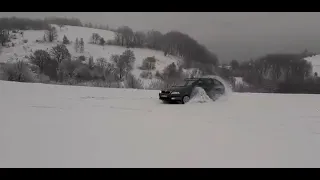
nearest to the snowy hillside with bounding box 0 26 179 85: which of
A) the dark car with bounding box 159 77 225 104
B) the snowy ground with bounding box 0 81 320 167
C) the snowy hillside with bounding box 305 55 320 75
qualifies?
the dark car with bounding box 159 77 225 104

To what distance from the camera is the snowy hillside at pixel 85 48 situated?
645 cm

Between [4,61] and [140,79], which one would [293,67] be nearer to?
[140,79]

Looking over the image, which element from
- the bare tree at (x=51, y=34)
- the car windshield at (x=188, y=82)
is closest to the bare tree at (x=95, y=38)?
the bare tree at (x=51, y=34)

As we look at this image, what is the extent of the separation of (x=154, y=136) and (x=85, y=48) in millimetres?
4873

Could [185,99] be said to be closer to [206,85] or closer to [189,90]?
[189,90]

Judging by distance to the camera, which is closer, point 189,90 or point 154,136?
point 154,136

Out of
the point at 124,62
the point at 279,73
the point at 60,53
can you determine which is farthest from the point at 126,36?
the point at 279,73

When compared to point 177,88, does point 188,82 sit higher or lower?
higher

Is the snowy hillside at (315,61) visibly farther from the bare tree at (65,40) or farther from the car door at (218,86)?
the bare tree at (65,40)

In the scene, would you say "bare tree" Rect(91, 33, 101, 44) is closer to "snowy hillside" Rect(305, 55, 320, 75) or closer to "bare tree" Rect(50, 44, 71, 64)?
"bare tree" Rect(50, 44, 71, 64)

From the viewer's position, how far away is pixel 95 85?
24.2ft

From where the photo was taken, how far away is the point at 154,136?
315 centimetres
